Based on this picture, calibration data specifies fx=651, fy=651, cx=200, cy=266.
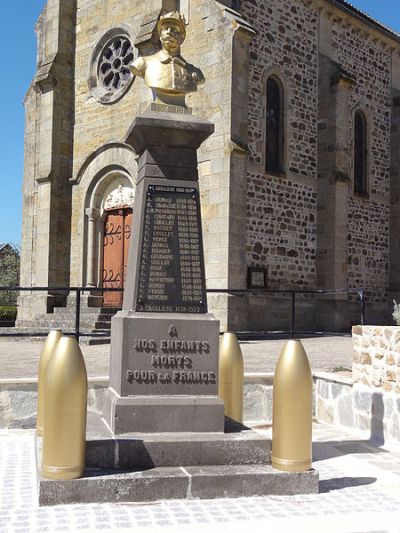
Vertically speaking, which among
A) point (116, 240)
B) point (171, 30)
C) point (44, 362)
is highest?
point (171, 30)

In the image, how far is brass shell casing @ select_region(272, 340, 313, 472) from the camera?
16.7 feet

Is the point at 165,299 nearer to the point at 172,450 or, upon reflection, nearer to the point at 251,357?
the point at 172,450

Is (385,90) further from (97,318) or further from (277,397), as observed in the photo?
(277,397)

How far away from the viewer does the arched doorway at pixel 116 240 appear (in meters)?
17.5

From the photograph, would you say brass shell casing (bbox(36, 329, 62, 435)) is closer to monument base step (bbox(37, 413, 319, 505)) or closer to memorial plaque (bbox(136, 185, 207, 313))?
monument base step (bbox(37, 413, 319, 505))

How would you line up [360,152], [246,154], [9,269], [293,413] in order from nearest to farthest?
[293,413] → [246,154] → [360,152] → [9,269]

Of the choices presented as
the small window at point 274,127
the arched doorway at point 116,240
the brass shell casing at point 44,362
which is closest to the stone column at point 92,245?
the arched doorway at point 116,240

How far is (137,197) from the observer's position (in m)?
5.97

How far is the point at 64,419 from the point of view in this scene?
463 cm

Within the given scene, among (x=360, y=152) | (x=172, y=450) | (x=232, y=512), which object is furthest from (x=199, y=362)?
(x=360, y=152)

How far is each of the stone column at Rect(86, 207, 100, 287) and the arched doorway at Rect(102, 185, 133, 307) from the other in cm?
25

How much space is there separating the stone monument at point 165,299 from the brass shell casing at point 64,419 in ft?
2.28

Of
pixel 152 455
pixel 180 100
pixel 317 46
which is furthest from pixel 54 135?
pixel 152 455

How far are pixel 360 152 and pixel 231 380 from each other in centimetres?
1452
